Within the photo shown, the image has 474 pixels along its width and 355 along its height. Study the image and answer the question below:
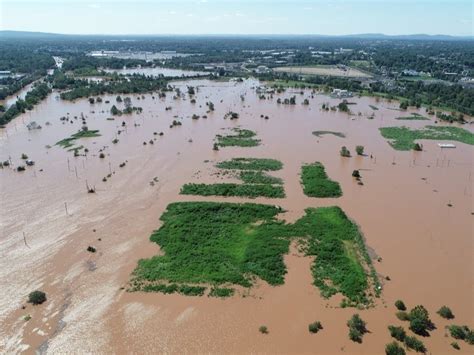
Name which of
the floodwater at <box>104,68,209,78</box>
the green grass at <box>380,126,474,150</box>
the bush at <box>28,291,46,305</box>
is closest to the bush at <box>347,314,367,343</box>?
the bush at <box>28,291,46,305</box>

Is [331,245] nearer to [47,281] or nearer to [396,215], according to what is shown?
[396,215]

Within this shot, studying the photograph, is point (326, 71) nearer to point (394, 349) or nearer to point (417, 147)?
point (417, 147)

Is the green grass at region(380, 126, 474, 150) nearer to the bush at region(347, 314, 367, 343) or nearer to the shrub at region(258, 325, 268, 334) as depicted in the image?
the bush at region(347, 314, 367, 343)

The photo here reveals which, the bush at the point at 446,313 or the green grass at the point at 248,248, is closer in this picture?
the bush at the point at 446,313

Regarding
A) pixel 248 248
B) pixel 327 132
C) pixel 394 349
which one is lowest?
pixel 394 349

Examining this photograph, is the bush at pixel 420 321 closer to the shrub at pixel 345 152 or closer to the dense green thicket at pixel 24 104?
the shrub at pixel 345 152

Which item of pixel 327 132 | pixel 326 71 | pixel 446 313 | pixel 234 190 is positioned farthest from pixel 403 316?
pixel 326 71

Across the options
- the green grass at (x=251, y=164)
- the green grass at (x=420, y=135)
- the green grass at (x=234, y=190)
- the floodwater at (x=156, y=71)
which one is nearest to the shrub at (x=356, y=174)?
the green grass at (x=251, y=164)
